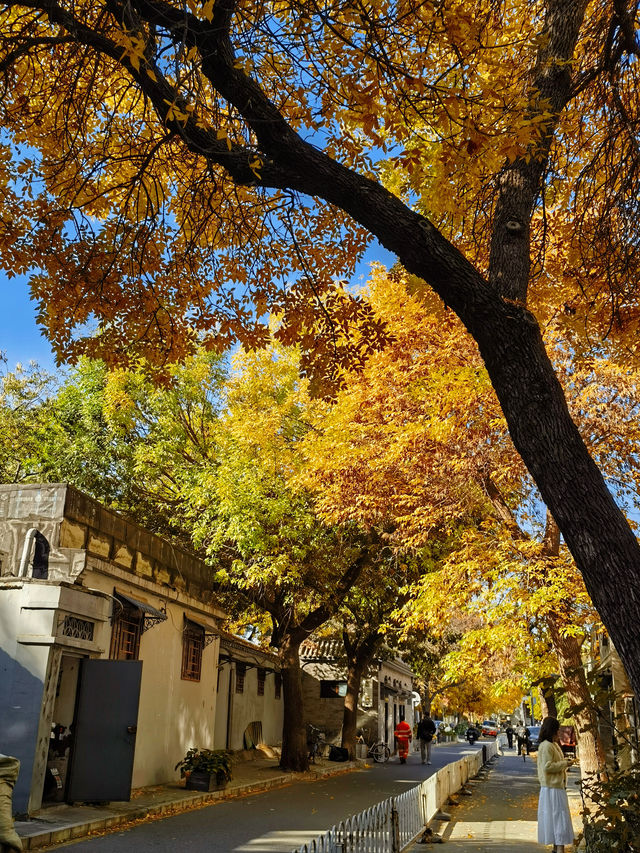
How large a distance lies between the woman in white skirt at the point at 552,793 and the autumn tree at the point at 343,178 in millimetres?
5014

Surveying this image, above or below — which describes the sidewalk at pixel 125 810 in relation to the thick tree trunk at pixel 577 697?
below

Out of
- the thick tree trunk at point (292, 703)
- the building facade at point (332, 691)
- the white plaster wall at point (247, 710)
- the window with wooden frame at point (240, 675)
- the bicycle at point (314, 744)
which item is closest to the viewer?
the thick tree trunk at point (292, 703)

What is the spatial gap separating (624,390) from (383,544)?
380 inches

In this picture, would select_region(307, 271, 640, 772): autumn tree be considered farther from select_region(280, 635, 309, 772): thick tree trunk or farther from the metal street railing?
select_region(280, 635, 309, 772): thick tree trunk

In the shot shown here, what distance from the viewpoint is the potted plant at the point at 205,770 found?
1527cm

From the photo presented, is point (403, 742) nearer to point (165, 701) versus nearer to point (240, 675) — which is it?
point (240, 675)

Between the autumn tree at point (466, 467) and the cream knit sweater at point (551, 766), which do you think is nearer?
the cream knit sweater at point (551, 766)

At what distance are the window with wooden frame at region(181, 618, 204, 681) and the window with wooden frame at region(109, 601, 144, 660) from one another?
286 cm

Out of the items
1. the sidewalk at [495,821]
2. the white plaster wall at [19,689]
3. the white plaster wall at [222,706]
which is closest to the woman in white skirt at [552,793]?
the sidewalk at [495,821]

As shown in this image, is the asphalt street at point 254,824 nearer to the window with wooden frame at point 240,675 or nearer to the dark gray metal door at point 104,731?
the dark gray metal door at point 104,731

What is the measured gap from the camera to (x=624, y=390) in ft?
39.4

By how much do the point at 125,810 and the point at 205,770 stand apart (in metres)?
3.73

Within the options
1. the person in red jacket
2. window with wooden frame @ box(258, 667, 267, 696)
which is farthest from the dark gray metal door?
the person in red jacket

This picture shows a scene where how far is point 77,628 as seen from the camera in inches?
480
